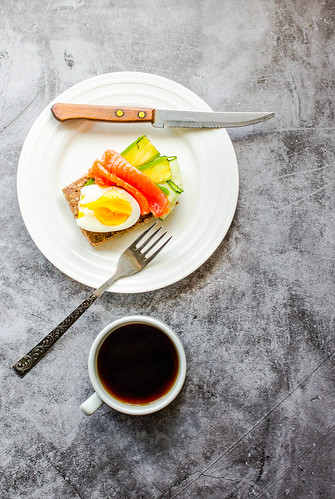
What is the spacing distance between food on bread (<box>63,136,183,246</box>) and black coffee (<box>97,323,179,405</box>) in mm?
274

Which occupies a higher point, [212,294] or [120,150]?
[120,150]

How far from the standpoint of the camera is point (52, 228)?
1.36 m

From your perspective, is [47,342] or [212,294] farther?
[212,294]

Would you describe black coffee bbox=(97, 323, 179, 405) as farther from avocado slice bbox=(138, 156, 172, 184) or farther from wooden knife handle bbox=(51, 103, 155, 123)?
wooden knife handle bbox=(51, 103, 155, 123)

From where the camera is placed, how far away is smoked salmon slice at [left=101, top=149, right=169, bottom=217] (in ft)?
4.32

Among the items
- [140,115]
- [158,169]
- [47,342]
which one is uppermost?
[140,115]

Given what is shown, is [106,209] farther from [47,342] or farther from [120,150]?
[47,342]

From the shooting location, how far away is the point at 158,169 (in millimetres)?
1360

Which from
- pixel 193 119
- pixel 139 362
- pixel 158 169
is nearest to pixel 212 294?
pixel 139 362

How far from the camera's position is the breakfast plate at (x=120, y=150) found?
1.35m

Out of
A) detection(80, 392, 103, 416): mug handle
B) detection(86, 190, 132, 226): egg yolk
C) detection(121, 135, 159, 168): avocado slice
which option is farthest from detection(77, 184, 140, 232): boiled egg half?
detection(80, 392, 103, 416): mug handle

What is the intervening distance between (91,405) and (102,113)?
796 mm

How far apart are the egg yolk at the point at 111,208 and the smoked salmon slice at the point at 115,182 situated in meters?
0.03

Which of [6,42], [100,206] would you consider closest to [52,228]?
[100,206]
